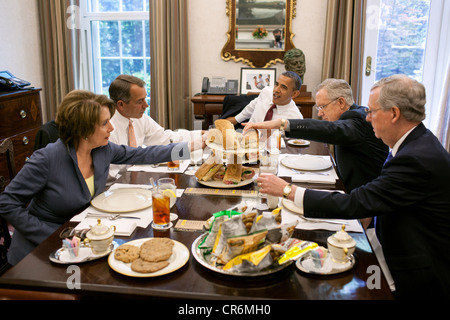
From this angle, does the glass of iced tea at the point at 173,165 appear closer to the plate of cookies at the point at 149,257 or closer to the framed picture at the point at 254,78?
the plate of cookies at the point at 149,257

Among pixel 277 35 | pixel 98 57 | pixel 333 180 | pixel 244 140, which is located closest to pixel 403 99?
pixel 333 180

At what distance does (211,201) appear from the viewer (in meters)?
1.75

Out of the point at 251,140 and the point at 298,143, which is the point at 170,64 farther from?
the point at 251,140

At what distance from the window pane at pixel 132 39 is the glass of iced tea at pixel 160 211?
12.0 feet

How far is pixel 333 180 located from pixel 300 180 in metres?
0.16

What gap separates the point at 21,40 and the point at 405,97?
4.08m

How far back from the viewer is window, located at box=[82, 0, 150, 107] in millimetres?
4668

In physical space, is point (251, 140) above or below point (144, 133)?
above

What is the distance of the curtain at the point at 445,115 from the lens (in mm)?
4250

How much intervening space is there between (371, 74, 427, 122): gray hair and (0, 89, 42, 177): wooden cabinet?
3.02 meters

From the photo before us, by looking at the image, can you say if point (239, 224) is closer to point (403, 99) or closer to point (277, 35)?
point (403, 99)

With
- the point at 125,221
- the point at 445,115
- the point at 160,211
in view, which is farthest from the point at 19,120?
the point at 445,115

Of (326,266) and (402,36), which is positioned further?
(402,36)

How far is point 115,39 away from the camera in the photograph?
15.8 ft
